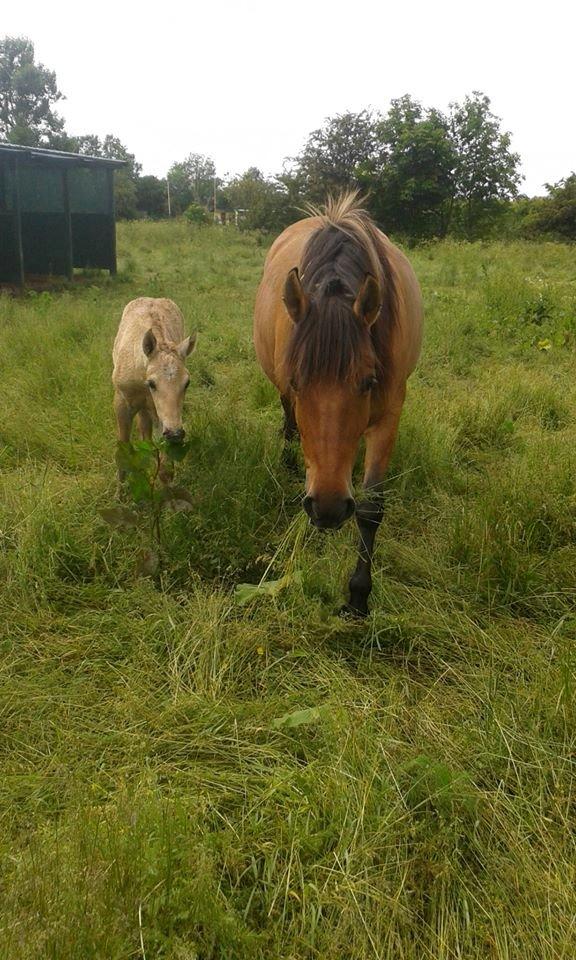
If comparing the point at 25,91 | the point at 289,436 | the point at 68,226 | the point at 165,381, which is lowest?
the point at 289,436

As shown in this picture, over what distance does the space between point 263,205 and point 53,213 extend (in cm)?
1420

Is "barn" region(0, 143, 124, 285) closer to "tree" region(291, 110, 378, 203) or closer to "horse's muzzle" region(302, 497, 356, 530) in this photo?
"horse's muzzle" region(302, 497, 356, 530)

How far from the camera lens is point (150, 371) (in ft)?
11.8

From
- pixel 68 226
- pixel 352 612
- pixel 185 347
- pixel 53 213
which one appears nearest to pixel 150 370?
pixel 185 347

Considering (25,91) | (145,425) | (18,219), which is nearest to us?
(145,425)

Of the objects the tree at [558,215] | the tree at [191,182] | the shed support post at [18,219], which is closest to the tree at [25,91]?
the tree at [191,182]

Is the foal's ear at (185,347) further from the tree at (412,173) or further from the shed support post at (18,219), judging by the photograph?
the tree at (412,173)

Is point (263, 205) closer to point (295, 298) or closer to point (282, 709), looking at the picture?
point (295, 298)

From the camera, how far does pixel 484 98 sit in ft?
91.5

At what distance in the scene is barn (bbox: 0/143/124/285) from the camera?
1046 centimetres

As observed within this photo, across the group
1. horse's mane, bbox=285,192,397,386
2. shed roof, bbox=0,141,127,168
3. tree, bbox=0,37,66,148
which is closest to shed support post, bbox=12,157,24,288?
shed roof, bbox=0,141,127,168

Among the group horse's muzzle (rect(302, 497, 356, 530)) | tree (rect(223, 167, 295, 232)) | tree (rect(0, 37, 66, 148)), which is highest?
tree (rect(0, 37, 66, 148))

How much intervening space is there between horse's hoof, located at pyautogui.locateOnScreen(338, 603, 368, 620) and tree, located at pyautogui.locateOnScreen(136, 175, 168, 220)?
151 ft

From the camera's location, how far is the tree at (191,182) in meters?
47.1
